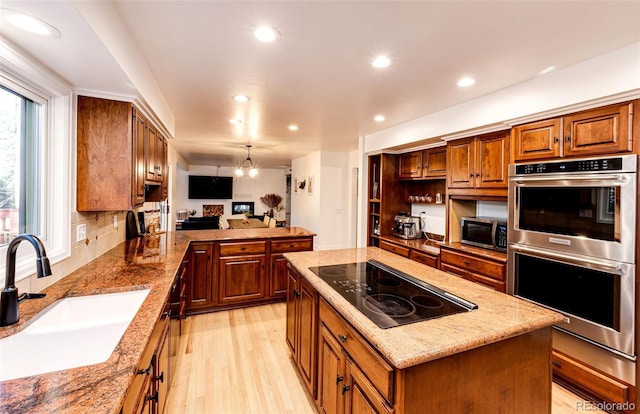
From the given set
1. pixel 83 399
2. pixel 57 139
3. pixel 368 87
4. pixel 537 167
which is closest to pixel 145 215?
pixel 57 139

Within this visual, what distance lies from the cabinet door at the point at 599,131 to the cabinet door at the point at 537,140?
56mm

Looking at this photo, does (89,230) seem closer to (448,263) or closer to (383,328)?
(383,328)

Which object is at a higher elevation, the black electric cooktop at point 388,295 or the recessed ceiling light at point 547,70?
the recessed ceiling light at point 547,70

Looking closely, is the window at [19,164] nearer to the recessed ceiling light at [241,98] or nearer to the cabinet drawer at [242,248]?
the recessed ceiling light at [241,98]

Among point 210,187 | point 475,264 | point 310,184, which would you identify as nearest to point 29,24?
point 475,264

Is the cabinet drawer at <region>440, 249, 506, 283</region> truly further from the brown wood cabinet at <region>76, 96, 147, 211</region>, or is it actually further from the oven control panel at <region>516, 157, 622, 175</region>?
the brown wood cabinet at <region>76, 96, 147, 211</region>

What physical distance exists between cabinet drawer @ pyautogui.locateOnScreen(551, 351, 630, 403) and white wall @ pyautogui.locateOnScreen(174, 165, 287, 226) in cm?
Answer: 934

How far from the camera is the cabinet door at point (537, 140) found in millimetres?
2240

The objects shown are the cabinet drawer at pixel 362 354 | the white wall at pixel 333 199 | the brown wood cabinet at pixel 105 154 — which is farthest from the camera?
the white wall at pixel 333 199

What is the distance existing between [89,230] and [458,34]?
116 inches

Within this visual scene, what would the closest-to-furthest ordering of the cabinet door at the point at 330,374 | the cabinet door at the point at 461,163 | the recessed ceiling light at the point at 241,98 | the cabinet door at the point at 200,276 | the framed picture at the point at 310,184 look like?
the cabinet door at the point at 330,374
the recessed ceiling light at the point at 241,98
the cabinet door at the point at 461,163
the cabinet door at the point at 200,276
the framed picture at the point at 310,184

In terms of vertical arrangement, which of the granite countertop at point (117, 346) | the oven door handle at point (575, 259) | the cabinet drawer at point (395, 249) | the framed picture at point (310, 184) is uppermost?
the framed picture at point (310, 184)

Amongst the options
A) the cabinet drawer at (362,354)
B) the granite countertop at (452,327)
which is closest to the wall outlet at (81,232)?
the granite countertop at (452,327)

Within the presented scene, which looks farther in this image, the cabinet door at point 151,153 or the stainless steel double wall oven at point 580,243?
the cabinet door at point 151,153
